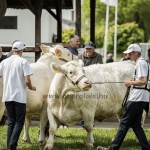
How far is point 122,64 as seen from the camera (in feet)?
45.5

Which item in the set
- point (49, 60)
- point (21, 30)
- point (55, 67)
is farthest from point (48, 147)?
point (21, 30)

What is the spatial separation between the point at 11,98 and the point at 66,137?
3.12 m

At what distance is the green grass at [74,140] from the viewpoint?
12.6 meters

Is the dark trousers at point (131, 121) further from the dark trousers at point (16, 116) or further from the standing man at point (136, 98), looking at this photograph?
the dark trousers at point (16, 116)

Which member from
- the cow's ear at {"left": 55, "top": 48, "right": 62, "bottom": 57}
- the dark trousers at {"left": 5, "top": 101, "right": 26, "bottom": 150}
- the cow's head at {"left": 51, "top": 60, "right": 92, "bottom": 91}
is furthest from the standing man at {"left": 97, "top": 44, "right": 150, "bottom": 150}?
the cow's ear at {"left": 55, "top": 48, "right": 62, "bottom": 57}

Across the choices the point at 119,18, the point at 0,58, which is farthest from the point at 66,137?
the point at 119,18

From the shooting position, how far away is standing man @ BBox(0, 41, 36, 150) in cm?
1135

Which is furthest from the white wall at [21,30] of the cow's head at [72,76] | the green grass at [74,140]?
the cow's head at [72,76]

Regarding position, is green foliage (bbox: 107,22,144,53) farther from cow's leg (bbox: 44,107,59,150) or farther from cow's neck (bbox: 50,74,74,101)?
cow's neck (bbox: 50,74,74,101)

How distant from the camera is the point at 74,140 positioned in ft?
44.8

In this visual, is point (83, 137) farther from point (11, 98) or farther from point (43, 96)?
point (11, 98)

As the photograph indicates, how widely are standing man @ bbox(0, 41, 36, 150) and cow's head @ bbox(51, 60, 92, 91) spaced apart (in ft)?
2.62

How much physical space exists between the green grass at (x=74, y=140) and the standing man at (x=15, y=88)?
104cm

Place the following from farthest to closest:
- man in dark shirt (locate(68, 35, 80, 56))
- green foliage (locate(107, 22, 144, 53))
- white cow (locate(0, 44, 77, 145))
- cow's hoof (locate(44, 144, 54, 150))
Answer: green foliage (locate(107, 22, 144, 53)) → man in dark shirt (locate(68, 35, 80, 56)) → white cow (locate(0, 44, 77, 145)) → cow's hoof (locate(44, 144, 54, 150))
